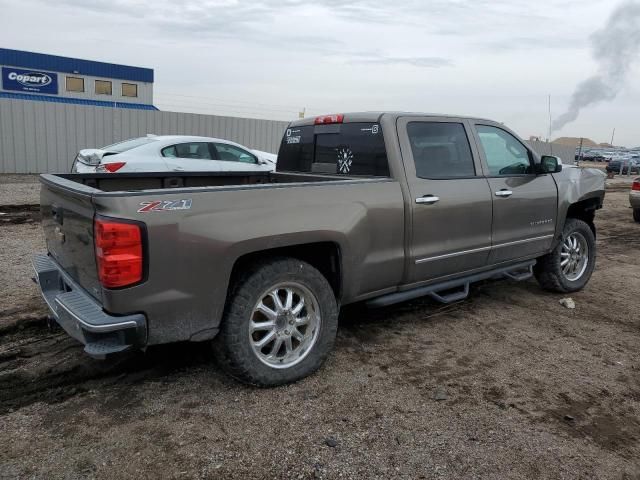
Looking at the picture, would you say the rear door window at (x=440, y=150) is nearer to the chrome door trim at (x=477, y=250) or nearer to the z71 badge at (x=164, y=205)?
the chrome door trim at (x=477, y=250)

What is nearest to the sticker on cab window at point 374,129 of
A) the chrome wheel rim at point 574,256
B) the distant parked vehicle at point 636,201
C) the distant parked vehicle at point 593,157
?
the chrome wheel rim at point 574,256

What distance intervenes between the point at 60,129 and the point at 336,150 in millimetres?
14092

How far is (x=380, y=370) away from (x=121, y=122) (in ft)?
50.8

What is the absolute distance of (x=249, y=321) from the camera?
128 inches

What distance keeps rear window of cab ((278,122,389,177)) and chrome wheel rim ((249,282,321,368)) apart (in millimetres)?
1216

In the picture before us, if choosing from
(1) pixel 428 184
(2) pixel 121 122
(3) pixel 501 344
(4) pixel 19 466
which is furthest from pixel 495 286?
(2) pixel 121 122

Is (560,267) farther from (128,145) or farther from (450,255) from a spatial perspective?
(128,145)

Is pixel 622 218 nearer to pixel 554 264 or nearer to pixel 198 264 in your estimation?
pixel 554 264

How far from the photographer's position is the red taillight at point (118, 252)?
2738 millimetres

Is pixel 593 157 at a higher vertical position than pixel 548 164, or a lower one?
lower

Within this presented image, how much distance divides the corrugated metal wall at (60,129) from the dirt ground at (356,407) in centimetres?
1256

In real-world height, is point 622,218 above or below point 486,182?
below

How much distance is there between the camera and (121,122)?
16953 millimetres

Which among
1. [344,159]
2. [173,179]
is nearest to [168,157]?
[173,179]
